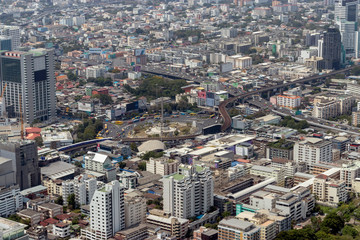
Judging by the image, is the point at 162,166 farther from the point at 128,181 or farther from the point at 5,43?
the point at 5,43

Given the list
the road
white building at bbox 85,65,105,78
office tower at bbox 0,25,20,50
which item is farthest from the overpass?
office tower at bbox 0,25,20,50

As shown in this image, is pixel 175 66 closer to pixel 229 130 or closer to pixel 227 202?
pixel 229 130

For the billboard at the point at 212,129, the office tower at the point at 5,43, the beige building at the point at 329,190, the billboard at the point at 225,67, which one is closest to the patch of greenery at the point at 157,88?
the billboard at the point at 225,67

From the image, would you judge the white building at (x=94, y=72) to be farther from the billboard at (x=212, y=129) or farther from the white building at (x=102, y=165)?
the white building at (x=102, y=165)

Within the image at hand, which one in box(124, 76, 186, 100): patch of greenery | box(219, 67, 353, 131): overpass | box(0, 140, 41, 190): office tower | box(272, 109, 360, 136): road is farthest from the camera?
box(124, 76, 186, 100): patch of greenery

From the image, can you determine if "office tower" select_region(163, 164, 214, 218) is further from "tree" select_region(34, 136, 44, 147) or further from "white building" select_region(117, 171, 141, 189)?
"tree" select_region(34, 136, 44, 147)

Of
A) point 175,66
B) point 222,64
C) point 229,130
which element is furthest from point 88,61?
point 229,130

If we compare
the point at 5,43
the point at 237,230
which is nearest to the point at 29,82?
the point at 5,43
